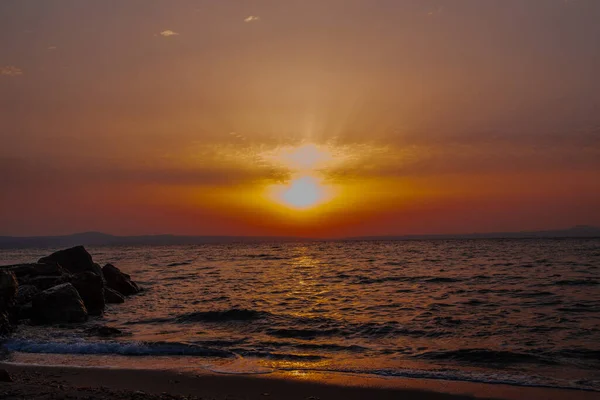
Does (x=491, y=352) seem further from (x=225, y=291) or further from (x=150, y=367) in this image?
(x=225, y=291)

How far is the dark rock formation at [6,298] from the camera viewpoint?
52.1 ft

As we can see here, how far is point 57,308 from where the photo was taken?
61.1 ft

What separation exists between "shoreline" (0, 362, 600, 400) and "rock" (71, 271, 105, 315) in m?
9.96

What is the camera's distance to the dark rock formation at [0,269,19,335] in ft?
52.1

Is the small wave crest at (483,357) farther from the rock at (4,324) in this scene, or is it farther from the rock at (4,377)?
the rock at (4,324)

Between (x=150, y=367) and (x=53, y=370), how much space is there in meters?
2.20

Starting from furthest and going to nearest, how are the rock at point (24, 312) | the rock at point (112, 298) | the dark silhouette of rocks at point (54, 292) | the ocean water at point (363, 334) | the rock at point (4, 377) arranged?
the rock at point (112, 298) → the rock at point (24, 312) → the dark silhouette of rocks at point (54, 292) → the ocean water at point (363, 334) → the rock at point (4, 377)

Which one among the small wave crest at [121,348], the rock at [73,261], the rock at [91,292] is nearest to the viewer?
the small wave crest at [121,348]

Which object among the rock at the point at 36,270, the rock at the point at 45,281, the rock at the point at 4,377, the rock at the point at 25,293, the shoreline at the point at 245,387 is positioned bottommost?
the shoreline at the point at 245,387

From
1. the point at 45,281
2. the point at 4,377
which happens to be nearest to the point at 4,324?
the point at 45,281

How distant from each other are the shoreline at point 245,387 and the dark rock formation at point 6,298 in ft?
16.9

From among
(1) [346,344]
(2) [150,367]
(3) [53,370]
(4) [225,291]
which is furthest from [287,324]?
(4) [225,291]

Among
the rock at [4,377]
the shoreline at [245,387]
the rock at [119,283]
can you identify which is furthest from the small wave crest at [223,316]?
the rock at [119,283]

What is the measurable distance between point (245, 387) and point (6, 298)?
10.3 m
